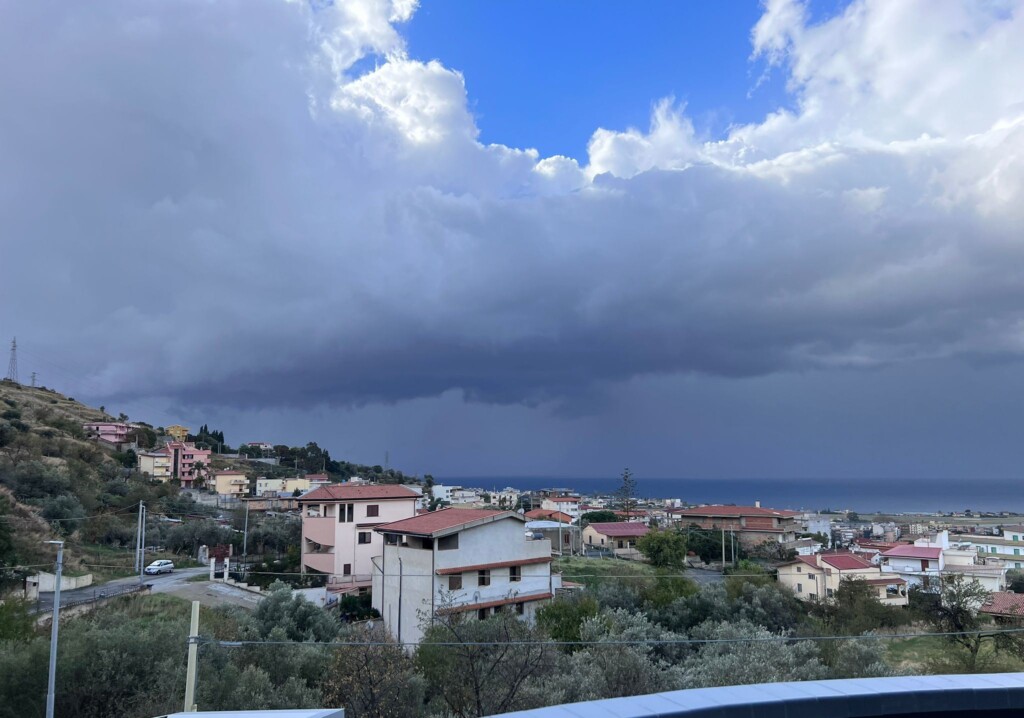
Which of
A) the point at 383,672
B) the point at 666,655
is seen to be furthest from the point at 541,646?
the point at 666,655

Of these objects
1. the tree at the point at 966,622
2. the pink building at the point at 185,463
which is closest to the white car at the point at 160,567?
the tree at the point at 966,622

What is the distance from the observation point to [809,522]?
83.1 metres

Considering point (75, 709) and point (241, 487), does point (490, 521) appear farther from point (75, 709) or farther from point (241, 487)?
point (241, 487)

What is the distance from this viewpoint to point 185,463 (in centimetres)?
7306

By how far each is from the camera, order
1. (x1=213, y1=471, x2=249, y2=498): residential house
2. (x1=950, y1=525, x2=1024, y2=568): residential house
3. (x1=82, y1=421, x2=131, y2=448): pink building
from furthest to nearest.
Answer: (x1=82, y1=421, x2=131, y2=448): pink building, (x1=213, y1=471, x2=249, y2=498): residential house, (x1=950, y1=525, x2=1024, y2=568): residential house

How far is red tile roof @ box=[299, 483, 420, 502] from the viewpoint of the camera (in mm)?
35500

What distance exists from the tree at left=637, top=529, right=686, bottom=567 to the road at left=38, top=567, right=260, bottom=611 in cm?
2594

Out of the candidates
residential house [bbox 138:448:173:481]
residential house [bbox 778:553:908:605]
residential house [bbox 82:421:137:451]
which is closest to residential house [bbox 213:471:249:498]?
residential house [bbox 138:448:173:481]

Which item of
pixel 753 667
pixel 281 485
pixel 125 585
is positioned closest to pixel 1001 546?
pixel 753 667

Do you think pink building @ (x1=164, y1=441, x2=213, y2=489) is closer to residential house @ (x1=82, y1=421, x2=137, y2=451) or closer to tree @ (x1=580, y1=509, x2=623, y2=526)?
residential house @ (x1=82, y1=421, x2=137, y2=451)

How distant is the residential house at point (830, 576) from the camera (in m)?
35.6

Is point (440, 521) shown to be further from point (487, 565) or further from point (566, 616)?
point (566, 616)

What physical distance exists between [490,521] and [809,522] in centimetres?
7135

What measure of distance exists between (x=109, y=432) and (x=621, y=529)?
6171 cm
